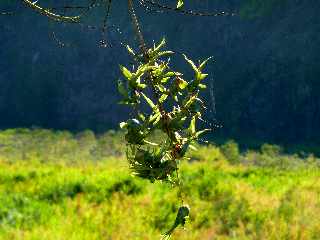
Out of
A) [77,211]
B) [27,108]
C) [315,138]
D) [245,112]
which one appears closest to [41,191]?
[77,211]

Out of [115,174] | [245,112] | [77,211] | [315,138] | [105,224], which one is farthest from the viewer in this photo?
[245,112]

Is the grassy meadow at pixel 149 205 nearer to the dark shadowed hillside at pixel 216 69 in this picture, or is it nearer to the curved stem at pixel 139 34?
the curved stem at pixel 139 34

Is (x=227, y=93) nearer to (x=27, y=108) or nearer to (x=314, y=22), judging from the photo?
(x=314, y=22)

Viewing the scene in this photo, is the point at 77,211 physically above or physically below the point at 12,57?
below

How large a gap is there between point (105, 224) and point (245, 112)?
24893mm

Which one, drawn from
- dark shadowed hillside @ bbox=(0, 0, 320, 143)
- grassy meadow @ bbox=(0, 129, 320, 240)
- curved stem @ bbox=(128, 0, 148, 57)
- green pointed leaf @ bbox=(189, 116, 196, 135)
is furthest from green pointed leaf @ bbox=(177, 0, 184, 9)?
dark shadowed hillside @ bbox=(0, 0, 320, 143)

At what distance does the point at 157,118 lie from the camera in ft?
3.85

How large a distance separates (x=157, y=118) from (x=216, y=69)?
36.8m

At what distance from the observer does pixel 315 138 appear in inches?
1194

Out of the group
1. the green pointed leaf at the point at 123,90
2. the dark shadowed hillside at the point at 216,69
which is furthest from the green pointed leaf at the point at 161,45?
the dark shadowed hillside at the point at 216,69

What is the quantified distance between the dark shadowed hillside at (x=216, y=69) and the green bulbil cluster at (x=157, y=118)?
2859 centimetres

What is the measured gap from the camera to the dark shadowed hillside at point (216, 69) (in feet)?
109

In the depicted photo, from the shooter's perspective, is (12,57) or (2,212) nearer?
(2,212)

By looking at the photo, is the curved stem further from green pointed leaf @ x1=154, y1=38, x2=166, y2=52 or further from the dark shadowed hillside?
the dark shadowed hillside
